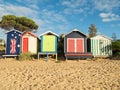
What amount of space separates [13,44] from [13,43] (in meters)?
0.12

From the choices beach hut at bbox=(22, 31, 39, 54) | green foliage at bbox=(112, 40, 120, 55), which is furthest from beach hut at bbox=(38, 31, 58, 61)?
green foliage at bbox=(112, 40, 120, 55)

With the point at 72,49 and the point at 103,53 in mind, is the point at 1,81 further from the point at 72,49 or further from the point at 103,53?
the point at 103,53

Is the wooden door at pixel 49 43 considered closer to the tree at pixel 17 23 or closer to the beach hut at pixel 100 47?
the beach hut at pixel 100 47

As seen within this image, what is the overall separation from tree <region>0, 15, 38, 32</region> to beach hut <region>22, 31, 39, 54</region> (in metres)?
19.7

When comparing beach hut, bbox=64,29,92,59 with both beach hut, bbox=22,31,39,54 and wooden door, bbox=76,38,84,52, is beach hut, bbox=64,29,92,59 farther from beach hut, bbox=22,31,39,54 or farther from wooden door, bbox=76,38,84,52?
beach hut, bbox=22,31,39,54

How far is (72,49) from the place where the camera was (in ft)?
65.1

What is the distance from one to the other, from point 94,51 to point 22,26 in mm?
23768

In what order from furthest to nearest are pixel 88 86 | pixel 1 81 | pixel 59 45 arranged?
1. pixel 59 45
2. pixel 1 81
3. pixel 88 86

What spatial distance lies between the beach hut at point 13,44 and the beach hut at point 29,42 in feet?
2.06

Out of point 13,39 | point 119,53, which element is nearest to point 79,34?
point 119,53

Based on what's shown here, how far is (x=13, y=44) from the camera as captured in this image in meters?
20.4

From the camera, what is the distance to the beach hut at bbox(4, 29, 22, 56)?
20219 mm

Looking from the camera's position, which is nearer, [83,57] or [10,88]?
[10,88]

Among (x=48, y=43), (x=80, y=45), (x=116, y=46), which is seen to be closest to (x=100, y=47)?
(x=116, y=46)
